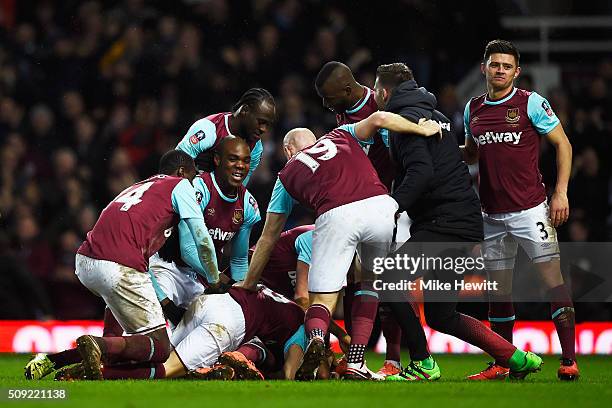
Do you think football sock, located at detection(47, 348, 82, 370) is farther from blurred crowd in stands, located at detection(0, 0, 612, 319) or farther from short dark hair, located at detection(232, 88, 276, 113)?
blurred crowd in stands, located at detection(0, 0, 612, 319)

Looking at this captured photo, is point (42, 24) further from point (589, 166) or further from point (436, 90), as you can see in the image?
point (589, 166)

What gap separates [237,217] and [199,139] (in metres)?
0.73

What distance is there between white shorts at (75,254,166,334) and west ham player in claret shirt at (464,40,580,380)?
2101 millimetres

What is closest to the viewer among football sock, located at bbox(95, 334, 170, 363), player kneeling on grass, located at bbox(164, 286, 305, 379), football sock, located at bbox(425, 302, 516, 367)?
football sock, located at bbox(95, 334, 170, 363)

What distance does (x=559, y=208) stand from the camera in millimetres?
7242

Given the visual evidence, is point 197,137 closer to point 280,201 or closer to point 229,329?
point 280,201

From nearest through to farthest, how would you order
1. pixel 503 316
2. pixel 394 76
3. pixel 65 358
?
1. pixel 65 358
2. pixel 394 76
3. pixel 503 316

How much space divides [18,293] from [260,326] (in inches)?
183

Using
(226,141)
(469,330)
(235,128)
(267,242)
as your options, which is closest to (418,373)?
(469,330)

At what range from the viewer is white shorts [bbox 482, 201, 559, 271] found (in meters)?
7.33

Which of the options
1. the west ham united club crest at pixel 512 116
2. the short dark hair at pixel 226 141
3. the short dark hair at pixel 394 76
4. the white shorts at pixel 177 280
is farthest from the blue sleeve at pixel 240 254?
the west ham united club crest at pixel 512 116

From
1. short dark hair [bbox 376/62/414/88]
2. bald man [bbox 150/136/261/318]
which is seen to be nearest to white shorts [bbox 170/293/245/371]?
bald man [bbox 150/136/261/318]

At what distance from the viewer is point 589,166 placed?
11.4 m

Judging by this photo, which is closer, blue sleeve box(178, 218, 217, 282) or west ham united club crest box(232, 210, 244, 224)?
blue sleeve box(178, 218, 217, 282)
